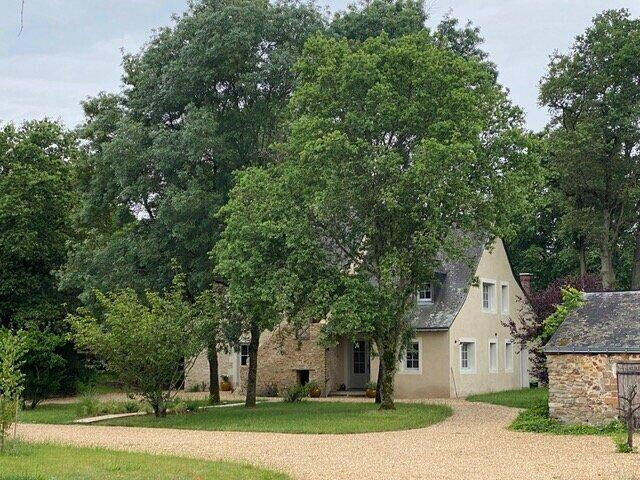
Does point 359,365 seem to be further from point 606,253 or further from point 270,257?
point 270,257

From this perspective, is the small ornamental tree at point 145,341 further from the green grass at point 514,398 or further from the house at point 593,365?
the green grass at point 514,398

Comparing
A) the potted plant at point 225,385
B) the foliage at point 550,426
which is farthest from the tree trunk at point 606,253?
the foliage at point 550,426

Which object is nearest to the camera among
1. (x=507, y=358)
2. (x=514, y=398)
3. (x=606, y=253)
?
(x=514, y=398)

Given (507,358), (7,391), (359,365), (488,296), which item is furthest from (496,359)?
(7,391)

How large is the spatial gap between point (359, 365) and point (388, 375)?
1103 cm

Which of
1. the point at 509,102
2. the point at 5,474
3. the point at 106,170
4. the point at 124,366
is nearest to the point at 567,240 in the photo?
the point at 509,102

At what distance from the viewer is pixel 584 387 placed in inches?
850

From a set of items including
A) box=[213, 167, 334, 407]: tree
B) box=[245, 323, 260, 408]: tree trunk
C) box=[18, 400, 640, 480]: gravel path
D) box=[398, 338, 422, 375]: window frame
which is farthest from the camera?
box=[398, 338, 422, 375]: window frame

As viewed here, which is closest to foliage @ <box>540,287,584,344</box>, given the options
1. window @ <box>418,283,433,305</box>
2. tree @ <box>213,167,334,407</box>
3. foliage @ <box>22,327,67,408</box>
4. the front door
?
tree @ <box>213,167,334,407</box>

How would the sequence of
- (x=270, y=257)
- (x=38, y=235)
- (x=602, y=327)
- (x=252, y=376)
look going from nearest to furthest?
(x=602, y=327) → (x=270, y=257) → (x=252, y=376) → (x=38, y=235)

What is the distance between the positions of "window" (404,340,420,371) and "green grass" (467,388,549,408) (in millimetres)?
2508

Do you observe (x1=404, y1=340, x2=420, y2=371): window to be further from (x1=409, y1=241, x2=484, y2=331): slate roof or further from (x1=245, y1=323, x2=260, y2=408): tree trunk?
(x1=245, y1=323, x2=260, y2=408): tree trunk

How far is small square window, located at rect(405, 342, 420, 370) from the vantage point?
34875 mm

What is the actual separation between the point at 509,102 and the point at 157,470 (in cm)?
1767
